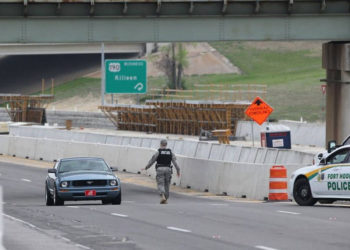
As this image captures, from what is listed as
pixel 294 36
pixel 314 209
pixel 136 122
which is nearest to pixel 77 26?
pixel 294 36

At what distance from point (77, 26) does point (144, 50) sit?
270 feet

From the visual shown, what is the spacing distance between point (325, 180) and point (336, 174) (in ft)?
1.19

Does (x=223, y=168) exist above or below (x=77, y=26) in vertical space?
below

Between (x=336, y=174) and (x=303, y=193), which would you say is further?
(x=303, y=193)

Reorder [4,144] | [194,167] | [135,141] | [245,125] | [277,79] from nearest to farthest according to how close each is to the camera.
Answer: [194,167] → [135,141] → [4,144] → [245,125] → [277,79]

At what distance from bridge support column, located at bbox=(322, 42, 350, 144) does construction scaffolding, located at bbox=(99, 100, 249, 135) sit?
2907 centimetres

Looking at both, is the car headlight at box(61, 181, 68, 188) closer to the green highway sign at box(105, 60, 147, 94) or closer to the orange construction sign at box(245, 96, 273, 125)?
the orange construction sign at box(245, 96, 273, 125)

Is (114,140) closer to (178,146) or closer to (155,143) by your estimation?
(155,143)

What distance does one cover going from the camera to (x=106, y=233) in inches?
667

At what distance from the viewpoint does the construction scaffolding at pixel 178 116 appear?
71938 millimetres

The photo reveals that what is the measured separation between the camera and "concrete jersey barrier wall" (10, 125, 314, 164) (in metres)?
33.8

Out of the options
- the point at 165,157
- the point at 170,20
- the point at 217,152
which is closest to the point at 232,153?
the point at 217,152

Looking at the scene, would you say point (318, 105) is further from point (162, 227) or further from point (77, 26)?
point (162, 227)

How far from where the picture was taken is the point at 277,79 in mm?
117500
